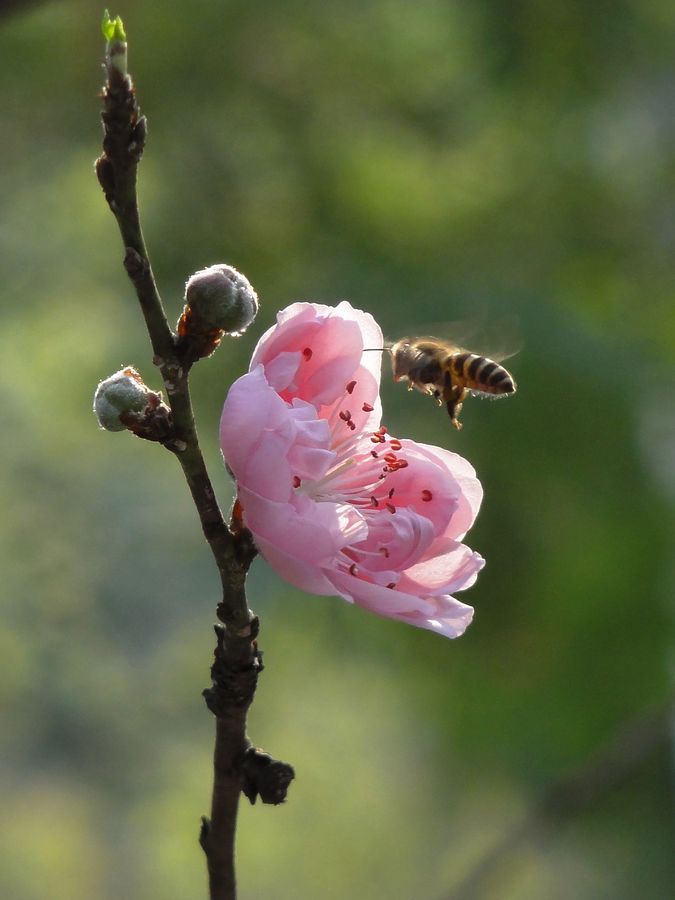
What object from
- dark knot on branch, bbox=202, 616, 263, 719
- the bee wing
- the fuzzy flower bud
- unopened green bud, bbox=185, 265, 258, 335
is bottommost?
dark knot on branch, bbox=202, 616, 263, 719

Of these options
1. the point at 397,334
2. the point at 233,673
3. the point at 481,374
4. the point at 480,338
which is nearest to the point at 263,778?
the point at 233,673

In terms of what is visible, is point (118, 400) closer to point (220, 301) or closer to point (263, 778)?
point (220, 301)

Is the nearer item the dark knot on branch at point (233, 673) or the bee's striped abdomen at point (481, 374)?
the dark knot on branch at point (233, 673)

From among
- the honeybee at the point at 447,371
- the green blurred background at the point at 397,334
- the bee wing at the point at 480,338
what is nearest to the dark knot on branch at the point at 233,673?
the honeybee at the point at 447,371

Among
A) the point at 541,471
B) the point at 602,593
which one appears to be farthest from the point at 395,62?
the point at 602,593

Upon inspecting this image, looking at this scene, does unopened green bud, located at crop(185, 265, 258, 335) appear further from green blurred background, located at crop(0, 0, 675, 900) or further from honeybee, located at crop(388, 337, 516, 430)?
green blurred background, located at crop(0, 0, 675, 900)

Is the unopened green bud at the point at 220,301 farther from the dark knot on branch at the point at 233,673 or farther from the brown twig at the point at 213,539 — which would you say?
the dark knot on branch at the point at 233,673

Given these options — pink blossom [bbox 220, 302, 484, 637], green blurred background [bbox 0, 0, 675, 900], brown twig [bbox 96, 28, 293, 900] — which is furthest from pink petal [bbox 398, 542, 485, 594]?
green blurred background [bbox 0, 0, 675, 900]
